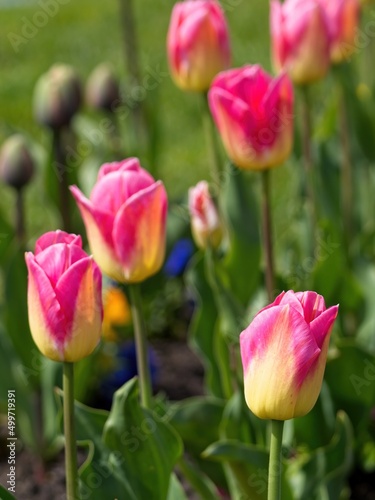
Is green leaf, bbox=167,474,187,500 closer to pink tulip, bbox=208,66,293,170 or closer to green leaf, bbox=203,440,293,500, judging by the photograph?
green leaf, bbox=203,440,293,500

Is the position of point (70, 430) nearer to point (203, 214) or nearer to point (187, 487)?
point (203, 214)

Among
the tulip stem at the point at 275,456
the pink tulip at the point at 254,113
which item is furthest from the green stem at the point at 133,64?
the tulip stem at the point at 275,456

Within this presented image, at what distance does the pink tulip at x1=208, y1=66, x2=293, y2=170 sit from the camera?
4.78ft

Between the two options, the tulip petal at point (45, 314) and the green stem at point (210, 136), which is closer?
the tulip petal at point (45, 314)

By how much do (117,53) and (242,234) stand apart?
3.21 m

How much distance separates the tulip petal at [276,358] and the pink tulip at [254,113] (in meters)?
0.61

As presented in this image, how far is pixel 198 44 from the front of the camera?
1724mm

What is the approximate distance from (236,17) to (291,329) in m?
4.60

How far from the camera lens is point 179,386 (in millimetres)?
2283

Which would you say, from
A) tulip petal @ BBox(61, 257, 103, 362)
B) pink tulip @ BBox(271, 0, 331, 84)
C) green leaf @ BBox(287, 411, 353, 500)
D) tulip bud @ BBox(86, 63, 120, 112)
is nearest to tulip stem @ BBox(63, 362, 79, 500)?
tulip petal @ BBox(61, 257, 103, 362)

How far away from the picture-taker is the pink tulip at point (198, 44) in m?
1.72

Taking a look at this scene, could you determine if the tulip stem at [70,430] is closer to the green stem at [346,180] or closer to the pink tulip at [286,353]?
the pink tulip at [286,353]

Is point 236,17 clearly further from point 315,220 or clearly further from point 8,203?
point 315,220

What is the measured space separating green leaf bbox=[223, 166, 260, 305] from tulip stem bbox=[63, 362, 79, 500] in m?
0.82
